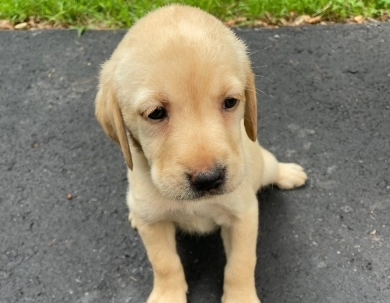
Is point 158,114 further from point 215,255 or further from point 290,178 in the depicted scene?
point 290,178

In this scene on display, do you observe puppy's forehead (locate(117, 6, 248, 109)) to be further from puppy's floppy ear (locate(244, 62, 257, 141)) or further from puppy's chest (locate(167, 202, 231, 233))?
puppy's chest (locate(167, 202, 231, 233))

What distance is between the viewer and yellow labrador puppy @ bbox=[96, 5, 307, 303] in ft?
7.22

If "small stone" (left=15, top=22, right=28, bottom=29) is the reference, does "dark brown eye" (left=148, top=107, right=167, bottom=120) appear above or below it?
above

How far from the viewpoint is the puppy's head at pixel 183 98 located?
219 centimetres

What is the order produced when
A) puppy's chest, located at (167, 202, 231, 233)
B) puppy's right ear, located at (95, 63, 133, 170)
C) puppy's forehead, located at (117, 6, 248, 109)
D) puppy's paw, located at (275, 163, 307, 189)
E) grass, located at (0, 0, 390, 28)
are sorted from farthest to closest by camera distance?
grass, located at (0, 0, 390, 28), puppy's paw, located at (275, 163, 307, 189), puppy's chest, located at (167, 202, 231, 233), puppy's right ear, located at (95, 63, 133, 170), puppy's forehead, located at (117, 6, 248, 109)

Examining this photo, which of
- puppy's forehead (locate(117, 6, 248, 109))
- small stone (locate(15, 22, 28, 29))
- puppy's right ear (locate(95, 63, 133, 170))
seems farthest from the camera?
small stone (locate(15, 22, 28, 29))

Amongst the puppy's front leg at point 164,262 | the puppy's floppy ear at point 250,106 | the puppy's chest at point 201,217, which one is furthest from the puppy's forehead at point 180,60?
the puppy's front leg at point 164,262

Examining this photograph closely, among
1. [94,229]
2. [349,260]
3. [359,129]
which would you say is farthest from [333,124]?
[94,229]

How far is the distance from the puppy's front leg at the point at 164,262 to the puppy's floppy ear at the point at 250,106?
2.18 ft

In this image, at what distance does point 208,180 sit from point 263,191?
1377mm

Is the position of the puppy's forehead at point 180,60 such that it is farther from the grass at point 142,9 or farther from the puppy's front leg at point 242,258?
the grass at point 142,9

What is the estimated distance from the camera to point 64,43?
4.84 metres

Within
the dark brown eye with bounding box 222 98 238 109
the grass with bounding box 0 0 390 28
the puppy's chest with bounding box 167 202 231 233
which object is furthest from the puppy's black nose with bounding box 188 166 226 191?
the grass with bounding box 0 0 390 28

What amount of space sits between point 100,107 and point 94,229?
1.11 meters
